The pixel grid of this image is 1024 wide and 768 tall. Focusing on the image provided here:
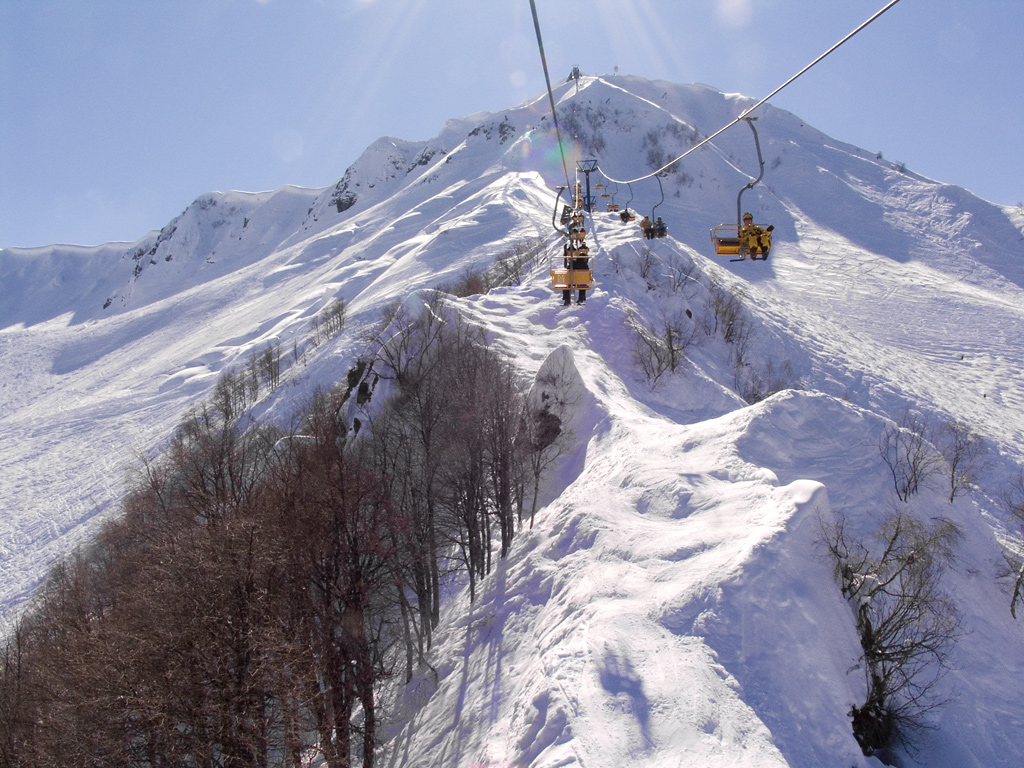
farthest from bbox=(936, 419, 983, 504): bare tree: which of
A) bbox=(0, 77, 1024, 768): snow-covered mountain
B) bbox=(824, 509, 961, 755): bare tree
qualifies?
bbox=(824, 509, 961, 755): bare tree

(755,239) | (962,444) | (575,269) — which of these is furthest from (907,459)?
(962,444)

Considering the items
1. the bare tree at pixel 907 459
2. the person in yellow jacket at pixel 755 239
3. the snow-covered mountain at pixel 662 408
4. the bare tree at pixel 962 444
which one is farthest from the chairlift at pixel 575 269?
the bare tree at pixel 962 444

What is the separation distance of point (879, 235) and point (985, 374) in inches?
1560

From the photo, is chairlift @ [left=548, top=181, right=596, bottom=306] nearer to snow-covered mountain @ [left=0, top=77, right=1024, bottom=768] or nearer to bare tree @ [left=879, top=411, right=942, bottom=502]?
snow-covered mountain @ [left=0, top=77, right=1024, bottom=768]

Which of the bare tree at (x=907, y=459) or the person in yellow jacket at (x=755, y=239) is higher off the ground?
the person in yellow jacket at (x=755, y=239)

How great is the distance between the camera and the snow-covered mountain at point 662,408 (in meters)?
10.4

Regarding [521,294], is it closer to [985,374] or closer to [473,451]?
[473,451]

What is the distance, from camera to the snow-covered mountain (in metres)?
10.4

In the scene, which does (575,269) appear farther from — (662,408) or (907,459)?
(662,408)

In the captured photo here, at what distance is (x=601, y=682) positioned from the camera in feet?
32.6

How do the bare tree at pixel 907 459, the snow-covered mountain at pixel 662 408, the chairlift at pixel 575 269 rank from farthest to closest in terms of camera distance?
the bare tree at pixel 907 459 → the chairlift at pixel 575 269 → the snow-covered mountain at pixel 662 408

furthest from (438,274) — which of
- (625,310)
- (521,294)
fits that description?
(625,310)

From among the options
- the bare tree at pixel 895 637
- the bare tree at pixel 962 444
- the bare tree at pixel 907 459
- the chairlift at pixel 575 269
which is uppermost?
the chairlift at pixel 575 269

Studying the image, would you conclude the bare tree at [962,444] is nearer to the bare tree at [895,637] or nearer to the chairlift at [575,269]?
the bare tree at [895,637]
